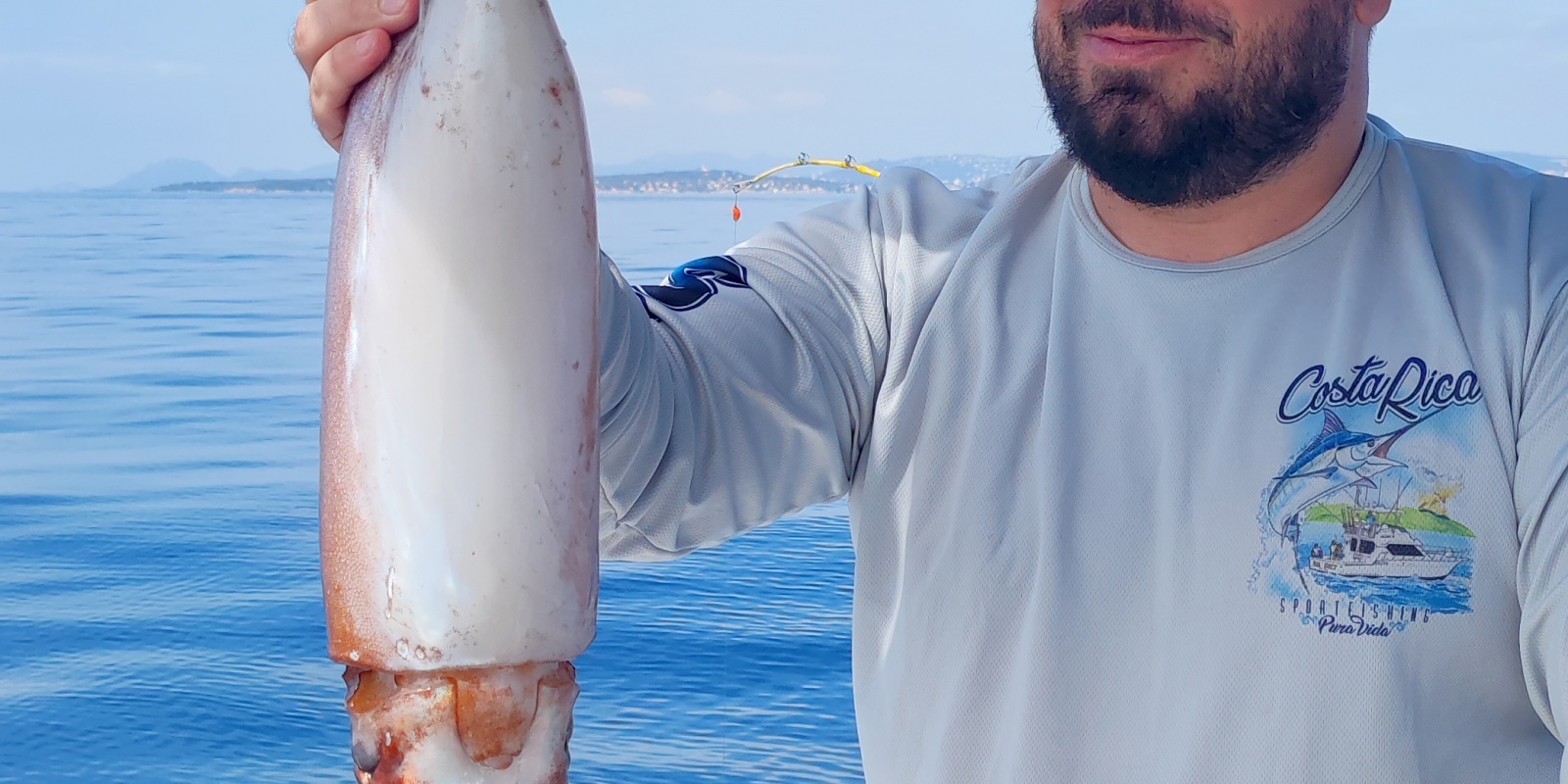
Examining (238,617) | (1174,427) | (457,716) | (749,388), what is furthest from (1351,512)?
(238,617)

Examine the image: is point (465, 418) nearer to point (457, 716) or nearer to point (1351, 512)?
point (457, 716)

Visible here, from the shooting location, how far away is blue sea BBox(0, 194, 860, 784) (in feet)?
12.8

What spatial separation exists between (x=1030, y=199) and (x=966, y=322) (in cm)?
15

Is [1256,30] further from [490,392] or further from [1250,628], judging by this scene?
[490,392]

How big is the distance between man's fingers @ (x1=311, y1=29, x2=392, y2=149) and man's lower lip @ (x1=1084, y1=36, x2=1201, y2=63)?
629 millimetres

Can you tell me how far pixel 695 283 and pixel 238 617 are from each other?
3836 mm

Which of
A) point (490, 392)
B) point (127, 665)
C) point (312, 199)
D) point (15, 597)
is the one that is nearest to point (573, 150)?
point (490, 392)

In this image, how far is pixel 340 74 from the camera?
0.72 metres

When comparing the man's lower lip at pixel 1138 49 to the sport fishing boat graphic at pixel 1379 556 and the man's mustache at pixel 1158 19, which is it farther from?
the sport fishing boat graphic at pixel 1379 556

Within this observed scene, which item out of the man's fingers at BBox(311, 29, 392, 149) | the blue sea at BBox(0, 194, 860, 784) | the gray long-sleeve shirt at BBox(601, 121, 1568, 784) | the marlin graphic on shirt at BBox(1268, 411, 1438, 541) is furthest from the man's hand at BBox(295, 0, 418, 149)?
the blue sea at BBox(0, 194, 860, 784)

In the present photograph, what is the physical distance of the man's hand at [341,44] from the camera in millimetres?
705

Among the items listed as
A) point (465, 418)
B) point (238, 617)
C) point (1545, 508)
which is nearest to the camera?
point (465, 418)

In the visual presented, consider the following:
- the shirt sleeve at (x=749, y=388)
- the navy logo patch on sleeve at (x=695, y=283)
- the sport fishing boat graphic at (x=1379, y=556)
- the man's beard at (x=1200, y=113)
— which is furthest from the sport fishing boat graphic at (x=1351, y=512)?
the navy logo patch on sleeve at (x=695, y=283)

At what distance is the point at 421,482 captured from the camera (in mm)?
639
